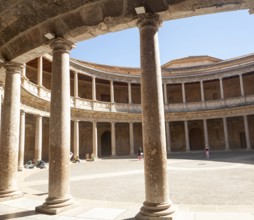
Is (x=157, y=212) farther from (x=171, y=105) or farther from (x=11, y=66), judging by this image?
(x=171, y=105)

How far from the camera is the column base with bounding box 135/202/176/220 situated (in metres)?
4.99

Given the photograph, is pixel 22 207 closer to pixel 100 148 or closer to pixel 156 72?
pixel 156 72

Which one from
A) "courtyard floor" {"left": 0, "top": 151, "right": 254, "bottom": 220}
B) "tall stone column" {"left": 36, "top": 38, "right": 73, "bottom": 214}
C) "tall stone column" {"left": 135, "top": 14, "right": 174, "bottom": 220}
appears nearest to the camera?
"tall stone column" {"left": 135, "top": 14, "right": 174, "bottom": 220}

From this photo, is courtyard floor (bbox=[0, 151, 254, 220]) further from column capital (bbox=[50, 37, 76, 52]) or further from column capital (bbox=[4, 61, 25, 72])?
column capital (bbox=[50, 37, 76, 52])

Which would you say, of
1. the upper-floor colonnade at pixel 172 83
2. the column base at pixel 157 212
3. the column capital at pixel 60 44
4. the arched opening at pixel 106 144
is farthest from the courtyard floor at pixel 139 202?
the arched opening at pixel 106 144

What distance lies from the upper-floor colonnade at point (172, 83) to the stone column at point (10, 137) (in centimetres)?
1671

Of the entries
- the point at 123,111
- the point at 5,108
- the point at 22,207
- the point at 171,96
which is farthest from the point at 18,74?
the point at 171,96

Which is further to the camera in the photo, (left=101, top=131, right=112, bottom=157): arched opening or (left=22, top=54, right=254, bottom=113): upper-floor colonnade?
(left=101, top=131, right=112, bottom=157): arched opening

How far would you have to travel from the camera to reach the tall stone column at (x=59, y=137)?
6.18 m

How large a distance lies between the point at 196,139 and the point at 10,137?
30.9 metres

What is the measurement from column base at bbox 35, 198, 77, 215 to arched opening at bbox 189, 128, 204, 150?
1225 inches

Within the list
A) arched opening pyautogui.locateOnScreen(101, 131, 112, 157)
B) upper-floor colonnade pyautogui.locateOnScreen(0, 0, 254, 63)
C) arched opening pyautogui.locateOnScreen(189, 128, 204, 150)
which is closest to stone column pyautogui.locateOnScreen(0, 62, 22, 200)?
upper-floor colonnade pyautogui.locateOnScreen(0, 0, 254, 63)

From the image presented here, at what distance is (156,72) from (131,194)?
4573 mm

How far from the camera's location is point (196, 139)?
35375 mm
